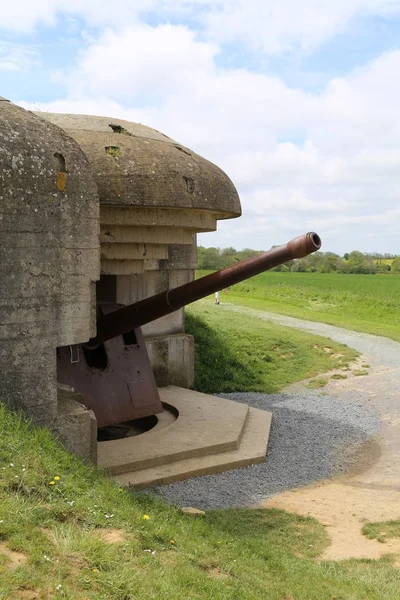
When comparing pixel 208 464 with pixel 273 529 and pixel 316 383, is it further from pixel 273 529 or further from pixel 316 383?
pixel 316 383

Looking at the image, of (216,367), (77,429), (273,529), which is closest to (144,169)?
(77,429)

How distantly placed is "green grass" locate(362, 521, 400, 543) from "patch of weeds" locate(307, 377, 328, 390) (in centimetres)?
560

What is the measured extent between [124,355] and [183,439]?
114 cm

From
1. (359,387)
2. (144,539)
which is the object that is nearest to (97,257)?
(144,539)

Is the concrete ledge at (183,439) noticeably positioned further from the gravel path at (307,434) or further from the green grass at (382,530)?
the green grass at (382,530)

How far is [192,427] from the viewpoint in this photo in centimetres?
718

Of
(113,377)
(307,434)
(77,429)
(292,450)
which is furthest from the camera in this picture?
(307,434)

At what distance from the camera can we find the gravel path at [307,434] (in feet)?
19.4

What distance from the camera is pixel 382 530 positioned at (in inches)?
203

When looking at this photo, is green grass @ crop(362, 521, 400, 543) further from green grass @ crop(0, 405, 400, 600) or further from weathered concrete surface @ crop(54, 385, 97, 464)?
weathered concrete surface @ crop(54, 385, 97, 464)

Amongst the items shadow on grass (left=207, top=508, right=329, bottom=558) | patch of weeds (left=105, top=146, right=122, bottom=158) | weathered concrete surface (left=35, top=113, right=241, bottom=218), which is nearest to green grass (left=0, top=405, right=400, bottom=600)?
shadow on grass (left=207, top=508, right=329, bottom=558)

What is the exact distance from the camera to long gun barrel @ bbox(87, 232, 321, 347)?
5039 mm

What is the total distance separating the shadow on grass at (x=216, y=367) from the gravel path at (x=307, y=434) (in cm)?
39

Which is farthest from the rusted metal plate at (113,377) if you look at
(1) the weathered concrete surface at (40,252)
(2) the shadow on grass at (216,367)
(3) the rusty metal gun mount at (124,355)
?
(2) the shadow on grass at (216,367)
